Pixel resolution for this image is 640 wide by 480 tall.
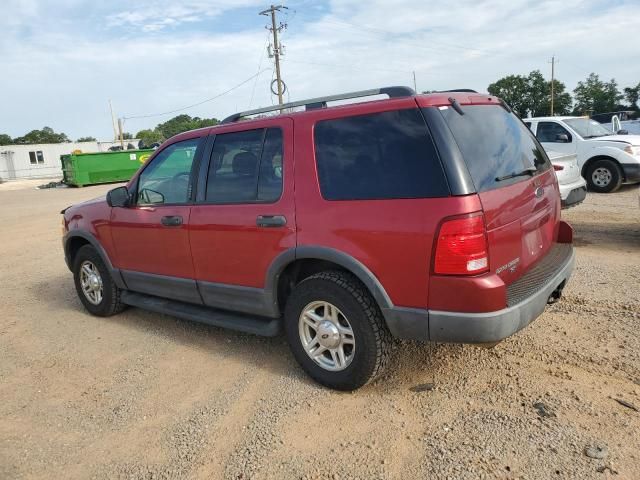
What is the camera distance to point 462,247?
282 centimetres

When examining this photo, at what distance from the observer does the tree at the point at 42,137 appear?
86.4 metres

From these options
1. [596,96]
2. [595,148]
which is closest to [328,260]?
[595,148]

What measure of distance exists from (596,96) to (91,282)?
86061 mm

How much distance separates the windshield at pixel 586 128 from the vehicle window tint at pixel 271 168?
1018cm

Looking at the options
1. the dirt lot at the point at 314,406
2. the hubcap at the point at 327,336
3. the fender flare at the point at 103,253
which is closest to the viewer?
the dirt lot at the point at 314,406

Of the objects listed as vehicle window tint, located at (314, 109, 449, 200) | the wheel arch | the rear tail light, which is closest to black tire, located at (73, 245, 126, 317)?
vehicle window tint, located at (314, 109, 449, 200)

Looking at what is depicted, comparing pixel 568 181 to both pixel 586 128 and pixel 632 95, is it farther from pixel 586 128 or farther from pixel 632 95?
pixel 632 95

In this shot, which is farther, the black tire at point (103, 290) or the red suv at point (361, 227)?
the black tire at point (103, 290)

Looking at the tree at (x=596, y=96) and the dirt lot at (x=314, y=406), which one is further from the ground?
the tree at (x=596, y=96)

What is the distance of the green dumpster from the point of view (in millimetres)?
27047

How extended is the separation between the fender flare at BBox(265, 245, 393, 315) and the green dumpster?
25122mm

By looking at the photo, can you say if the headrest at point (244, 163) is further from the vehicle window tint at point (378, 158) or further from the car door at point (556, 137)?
the car door at point (556, 137)

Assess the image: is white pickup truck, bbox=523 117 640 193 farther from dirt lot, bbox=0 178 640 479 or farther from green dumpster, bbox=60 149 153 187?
green dumpster, bbox=60 149 153 187

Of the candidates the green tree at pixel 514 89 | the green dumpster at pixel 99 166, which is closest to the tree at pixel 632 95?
the green tree at pixel 514 89
